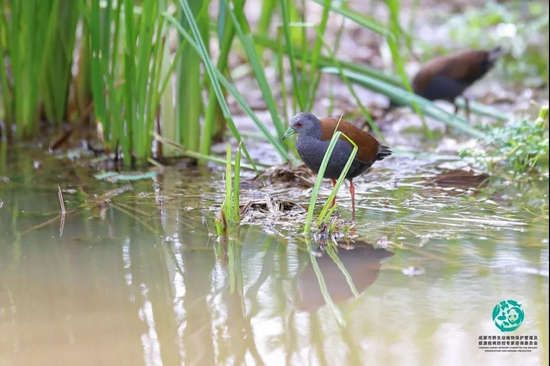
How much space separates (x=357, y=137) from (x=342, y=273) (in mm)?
1109

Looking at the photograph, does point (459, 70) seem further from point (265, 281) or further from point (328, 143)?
point (265, 281)

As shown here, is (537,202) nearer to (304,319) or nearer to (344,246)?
(344,246)

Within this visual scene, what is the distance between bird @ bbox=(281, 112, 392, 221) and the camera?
333 centimetres

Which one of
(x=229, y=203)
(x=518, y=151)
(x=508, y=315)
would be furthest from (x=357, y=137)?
(x=508, y=315)

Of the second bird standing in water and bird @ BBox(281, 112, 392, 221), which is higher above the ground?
the second bird standing in water

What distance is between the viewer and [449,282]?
2324mm

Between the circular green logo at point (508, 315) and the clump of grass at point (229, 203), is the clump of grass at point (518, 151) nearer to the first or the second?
the clump of grass at point (229, 203)

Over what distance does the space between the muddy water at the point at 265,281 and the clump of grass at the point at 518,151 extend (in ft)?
1.41

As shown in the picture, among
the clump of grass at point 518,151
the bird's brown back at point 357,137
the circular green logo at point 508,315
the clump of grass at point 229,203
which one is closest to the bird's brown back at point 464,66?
the clump of grass at point 518,151

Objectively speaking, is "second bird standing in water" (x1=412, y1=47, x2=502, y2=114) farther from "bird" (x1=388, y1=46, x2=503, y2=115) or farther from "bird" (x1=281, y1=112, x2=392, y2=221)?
"bird" (x1=281, y1=112, x2=392, y2=221)

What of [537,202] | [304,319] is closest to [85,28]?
[537,202]

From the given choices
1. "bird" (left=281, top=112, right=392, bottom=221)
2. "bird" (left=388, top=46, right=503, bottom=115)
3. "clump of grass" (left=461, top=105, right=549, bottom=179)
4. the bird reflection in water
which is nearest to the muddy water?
the bird reflection in water

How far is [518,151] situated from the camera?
3.96 metres

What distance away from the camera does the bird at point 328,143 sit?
333 cm
